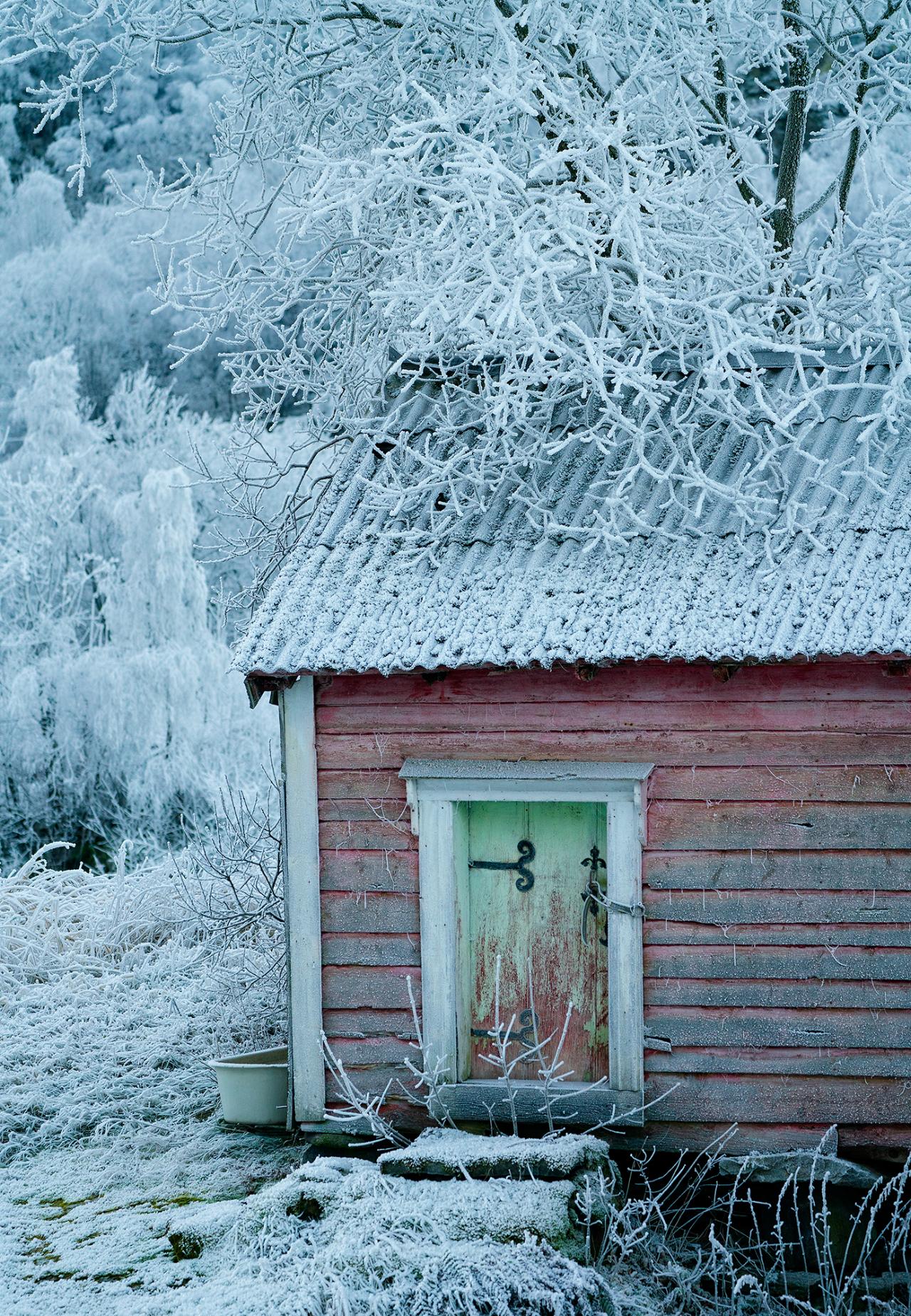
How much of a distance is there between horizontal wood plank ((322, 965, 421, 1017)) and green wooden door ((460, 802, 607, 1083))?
305mm

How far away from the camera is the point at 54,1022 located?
8867 millimetres

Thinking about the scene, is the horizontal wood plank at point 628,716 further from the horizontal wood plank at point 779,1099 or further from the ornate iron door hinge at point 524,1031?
the horizontal wood plank at point 779,1099

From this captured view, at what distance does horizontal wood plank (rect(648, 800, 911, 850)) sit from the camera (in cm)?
546

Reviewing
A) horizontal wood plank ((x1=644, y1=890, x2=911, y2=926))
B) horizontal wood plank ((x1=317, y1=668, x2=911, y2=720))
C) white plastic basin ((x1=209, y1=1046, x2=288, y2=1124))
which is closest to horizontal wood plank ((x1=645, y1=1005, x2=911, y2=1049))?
horizontal wood plank ((x1=644, y1=890, x2=911, y2=926))

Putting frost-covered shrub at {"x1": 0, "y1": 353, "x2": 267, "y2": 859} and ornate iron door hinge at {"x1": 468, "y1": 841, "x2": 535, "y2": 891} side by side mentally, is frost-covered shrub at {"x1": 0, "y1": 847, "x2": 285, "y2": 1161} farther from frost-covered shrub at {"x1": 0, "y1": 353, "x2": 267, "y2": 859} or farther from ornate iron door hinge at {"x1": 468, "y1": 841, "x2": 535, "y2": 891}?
frost-covered shrub at {"x1": 0, "y1": 353, "x2": 267, "y2": 859}

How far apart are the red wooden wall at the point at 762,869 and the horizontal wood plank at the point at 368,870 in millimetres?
576

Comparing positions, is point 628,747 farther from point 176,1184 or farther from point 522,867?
point 176,1184

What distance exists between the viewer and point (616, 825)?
556cm

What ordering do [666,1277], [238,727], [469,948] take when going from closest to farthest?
[666,1277] < [469,948] < [238,727]

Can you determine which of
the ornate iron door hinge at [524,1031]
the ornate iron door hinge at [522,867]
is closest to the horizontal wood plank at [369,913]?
the ornate iron door hinge at [522,867]

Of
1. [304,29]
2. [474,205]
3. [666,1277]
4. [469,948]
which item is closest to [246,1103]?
[469,948]

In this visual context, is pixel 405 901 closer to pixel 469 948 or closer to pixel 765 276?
pixel 469 948

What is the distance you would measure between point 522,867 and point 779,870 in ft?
3.83

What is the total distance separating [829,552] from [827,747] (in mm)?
870
